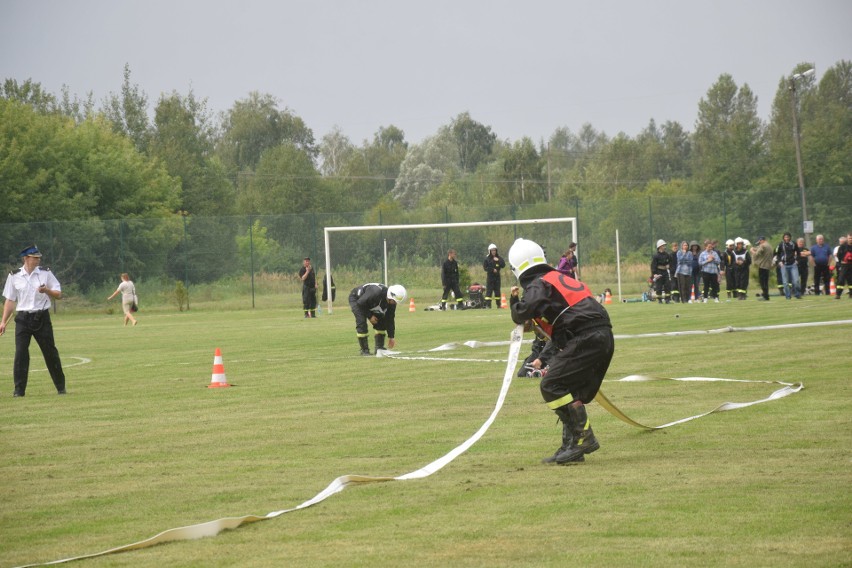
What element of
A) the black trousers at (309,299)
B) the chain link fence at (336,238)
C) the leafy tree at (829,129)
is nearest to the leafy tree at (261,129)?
the leafy tree at (829,129)

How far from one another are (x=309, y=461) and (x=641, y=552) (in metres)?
4.19

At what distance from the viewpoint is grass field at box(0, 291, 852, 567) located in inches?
256

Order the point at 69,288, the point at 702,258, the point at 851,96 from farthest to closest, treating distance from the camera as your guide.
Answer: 1. the point at 851,96
2. the point at 69,288
3. the point at 702,258

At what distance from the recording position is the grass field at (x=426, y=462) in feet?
21.3

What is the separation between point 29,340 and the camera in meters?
16.2

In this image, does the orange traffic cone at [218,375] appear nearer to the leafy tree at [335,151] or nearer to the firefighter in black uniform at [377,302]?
the firefighter in black uniform at [377,302]

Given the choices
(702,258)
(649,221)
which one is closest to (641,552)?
(702,258)

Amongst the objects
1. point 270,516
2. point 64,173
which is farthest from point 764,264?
point 64,173

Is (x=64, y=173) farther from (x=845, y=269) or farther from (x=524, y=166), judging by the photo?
(x=524, y=166)

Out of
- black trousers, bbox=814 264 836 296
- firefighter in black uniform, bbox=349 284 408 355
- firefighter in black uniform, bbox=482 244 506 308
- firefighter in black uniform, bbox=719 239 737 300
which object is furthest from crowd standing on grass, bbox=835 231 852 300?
firefighter in black uniform, bbox=349 284 408 355

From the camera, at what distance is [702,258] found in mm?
38094

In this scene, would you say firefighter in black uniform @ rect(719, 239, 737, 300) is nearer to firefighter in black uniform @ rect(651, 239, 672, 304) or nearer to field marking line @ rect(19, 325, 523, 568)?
firefighter in black uniform @ rect(651, 239, 672, 304)

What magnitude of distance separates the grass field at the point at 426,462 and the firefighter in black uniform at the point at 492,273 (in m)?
19.6

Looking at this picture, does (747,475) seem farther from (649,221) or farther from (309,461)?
(649,221)
